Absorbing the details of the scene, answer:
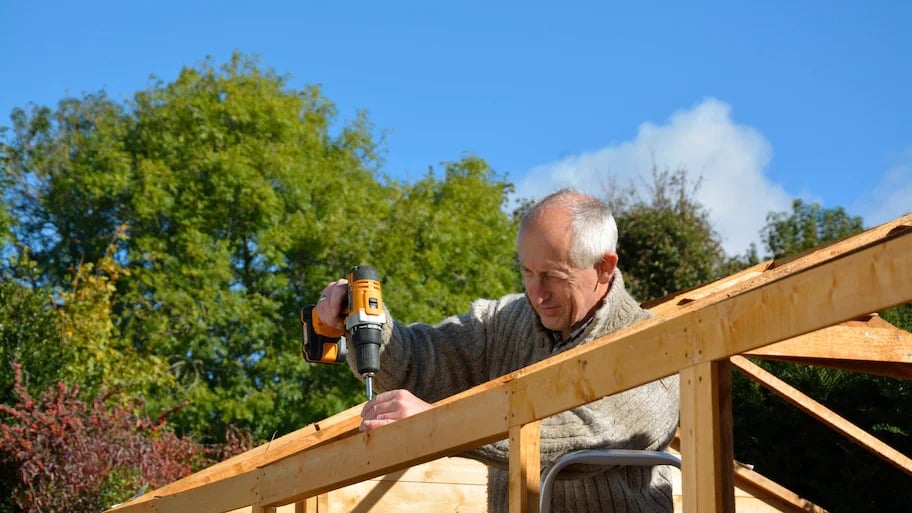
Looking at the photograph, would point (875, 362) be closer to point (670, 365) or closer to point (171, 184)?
point (670, 365)

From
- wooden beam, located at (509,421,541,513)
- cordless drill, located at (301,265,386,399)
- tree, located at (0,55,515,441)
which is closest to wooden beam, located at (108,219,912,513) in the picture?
wooden beam, located at (509,421,541,513)

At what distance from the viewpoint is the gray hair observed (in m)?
3.38

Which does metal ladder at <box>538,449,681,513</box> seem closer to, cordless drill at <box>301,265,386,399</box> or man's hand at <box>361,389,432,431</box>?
man's hand at <box>361,389,432,431</box>

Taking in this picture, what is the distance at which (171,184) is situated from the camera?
19.1m

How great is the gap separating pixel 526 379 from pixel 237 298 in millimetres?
15638

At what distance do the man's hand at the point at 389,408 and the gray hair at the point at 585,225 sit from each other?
68cm

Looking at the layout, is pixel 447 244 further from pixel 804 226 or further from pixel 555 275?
pixel 555 275

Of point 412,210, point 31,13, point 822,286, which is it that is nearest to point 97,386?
point 412,210

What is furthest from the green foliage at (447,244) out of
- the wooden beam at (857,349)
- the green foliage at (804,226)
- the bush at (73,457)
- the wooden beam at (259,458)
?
the wooden beam at (259,458)

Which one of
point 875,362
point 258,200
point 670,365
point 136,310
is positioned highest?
point 258,200

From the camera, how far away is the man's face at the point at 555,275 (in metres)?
3.38

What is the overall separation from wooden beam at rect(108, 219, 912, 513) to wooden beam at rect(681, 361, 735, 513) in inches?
1.7

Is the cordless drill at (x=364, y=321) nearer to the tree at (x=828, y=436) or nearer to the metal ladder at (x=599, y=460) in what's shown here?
the metal ladder at (x=599, y=460)

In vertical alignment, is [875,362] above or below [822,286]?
above
